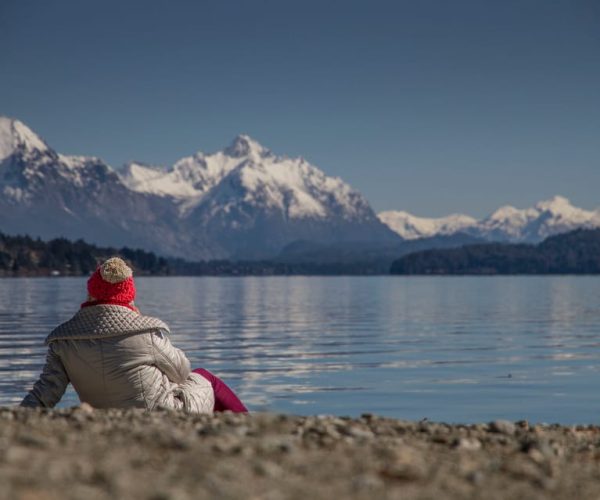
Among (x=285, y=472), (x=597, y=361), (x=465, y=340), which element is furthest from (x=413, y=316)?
(x=285, y=472)

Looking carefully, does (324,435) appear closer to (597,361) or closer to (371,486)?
(371,486)

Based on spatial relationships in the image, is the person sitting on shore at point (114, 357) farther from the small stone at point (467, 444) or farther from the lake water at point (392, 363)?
the small stone at point (467, 444)

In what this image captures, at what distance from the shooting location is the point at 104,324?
44.2 ft

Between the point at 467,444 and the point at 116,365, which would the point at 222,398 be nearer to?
the point at 116,365

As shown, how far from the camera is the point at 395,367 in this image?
36312 millimetres

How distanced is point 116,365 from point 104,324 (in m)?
0.67

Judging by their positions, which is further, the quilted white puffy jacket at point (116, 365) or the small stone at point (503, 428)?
the quilted white puffy jacket at point (116, 365)

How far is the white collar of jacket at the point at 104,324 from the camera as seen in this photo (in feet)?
44.1

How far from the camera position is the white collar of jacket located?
13430 millimetres

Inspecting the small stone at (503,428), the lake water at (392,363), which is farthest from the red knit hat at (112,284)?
the small stone at (503,428)

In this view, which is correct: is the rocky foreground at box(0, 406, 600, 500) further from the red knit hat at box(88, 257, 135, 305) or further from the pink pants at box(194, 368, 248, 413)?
the pink pants at box(194, 368, 248, 413)

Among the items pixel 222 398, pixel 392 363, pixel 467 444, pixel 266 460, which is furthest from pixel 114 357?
pixel 392 363

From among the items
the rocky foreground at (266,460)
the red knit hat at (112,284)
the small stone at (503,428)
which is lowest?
the small stone at (503,428)

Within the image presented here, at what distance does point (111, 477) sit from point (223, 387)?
8.19 metres
